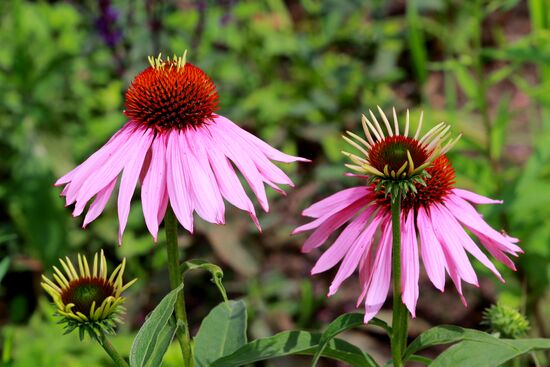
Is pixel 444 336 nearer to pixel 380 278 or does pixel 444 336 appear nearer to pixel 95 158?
pixel 380 278

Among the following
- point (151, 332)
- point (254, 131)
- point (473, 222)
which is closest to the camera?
point (151, 332)

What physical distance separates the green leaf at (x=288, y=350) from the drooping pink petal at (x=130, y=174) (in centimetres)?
20

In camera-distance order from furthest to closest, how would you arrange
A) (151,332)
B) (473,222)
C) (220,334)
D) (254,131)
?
(254,131) → (220,334) → (473,222) → (151,332)

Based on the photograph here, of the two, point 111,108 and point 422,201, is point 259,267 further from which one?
point 422,201

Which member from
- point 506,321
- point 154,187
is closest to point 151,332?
point 154,187

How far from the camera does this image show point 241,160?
0.95m

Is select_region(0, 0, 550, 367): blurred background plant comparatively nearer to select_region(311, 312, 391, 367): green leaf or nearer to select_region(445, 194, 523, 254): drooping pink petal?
select_region(445, 194, 523, 254): drooping pink petal

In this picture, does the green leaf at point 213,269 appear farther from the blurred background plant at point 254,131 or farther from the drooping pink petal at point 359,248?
the blurred background plant at point 254,131

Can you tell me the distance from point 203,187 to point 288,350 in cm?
21

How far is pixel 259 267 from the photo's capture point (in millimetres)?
2393

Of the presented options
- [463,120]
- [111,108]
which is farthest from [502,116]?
[111,108]

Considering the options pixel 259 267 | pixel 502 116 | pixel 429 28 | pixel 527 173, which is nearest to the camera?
pixel 527 173

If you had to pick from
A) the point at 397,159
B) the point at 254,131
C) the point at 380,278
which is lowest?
the point at 380,278

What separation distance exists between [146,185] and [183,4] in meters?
2.61
